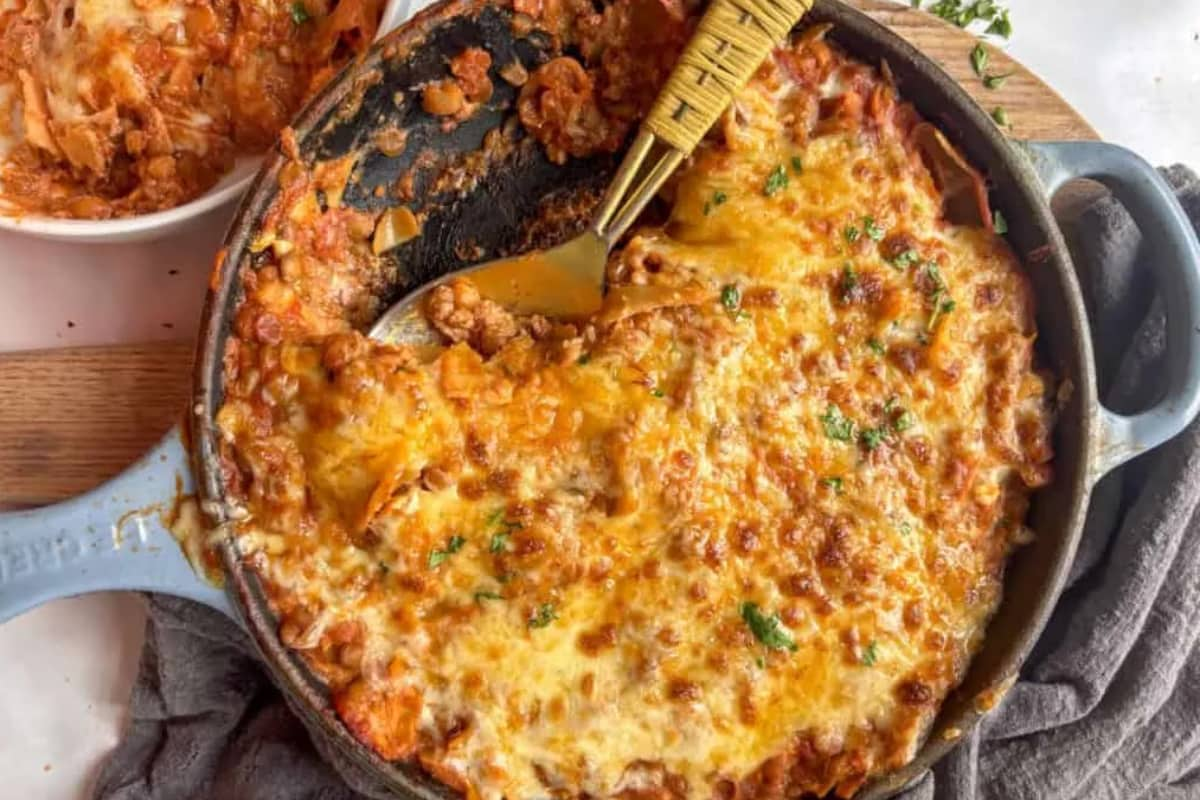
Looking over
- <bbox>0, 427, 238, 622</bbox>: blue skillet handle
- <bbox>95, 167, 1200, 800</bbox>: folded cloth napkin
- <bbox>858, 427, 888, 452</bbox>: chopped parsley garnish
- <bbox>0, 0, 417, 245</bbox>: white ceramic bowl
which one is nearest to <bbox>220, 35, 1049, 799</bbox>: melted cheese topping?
<bbox>858, 427, 888, 452</bbox>: chopped parsley garnish

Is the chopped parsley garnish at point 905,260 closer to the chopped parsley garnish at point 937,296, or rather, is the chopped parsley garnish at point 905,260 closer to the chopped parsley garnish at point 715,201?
the chopped parsley garnish at point 937,296

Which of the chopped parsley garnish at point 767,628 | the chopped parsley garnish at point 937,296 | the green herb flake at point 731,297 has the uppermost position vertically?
the chopped parsley garnish at point 937,296

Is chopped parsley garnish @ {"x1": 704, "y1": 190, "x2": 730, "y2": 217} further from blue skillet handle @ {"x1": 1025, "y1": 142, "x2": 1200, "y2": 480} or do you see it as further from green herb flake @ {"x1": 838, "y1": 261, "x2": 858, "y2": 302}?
blue skillet handle @ {"x1": 1025, "y1": 142, "x2": 1200, "y2": 480}

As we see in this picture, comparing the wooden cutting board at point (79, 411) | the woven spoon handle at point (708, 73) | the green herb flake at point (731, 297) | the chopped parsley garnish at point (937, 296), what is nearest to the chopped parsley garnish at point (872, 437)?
the chopped parsley garnish at point (937, 296)

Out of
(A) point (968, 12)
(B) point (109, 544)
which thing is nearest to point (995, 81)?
(A) point (968, 12)

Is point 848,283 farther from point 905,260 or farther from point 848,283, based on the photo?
point 905,260

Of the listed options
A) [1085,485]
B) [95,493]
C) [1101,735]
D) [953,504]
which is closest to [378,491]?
[95,493]
